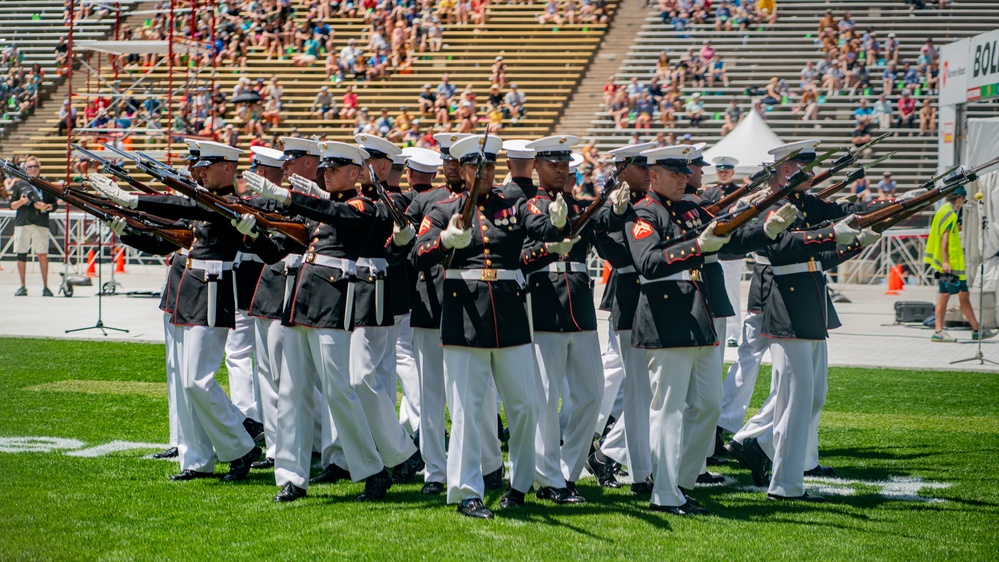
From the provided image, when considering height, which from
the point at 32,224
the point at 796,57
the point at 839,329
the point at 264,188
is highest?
the point at 796,57

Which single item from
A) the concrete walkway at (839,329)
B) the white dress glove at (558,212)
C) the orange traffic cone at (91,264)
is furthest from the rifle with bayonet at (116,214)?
the orange traffic cone at (91,264)

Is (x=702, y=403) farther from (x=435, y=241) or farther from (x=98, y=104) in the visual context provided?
(x=98, y=104)

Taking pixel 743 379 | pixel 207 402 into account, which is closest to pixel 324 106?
pixel 743 379

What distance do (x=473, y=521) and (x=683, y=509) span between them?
1.25m

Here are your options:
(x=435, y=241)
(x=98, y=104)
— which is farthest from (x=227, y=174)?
(x=98, y=104)

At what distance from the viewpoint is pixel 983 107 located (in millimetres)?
28156

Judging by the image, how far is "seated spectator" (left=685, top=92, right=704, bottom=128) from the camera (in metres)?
29.5

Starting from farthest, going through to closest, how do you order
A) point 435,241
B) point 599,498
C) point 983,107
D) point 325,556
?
point 983,107 → point 599,498 → point 435,241 → point 325,556

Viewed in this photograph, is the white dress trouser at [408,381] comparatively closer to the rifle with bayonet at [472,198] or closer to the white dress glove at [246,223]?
the white dress glove at [246,223]

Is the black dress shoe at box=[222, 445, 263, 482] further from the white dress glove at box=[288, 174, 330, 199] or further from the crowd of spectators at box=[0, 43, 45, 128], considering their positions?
the crowd of spectators at box=[0, 43, 45, 128]

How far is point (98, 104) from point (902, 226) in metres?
19.6

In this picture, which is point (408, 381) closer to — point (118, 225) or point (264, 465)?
point (264, 465)

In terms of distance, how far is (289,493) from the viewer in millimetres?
7270

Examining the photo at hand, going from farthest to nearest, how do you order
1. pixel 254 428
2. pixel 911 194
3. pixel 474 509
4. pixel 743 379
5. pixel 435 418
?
pixel 743 379 < pixel 254 428 < pixel 911 194 < pixel 435 418 < pixel 474 509
